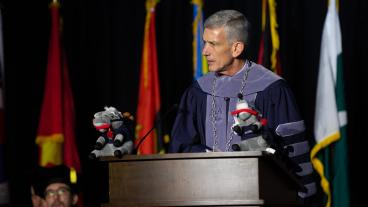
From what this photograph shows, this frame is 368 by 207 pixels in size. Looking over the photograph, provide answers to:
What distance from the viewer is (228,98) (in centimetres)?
485

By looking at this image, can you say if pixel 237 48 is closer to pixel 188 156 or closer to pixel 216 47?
pixel 216 47

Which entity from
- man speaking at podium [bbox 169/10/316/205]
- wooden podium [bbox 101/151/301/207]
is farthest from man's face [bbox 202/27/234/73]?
wooden podium [bbox 101/151/301/207]

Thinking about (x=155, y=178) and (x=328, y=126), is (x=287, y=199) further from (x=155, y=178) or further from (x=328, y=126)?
(x=328, y=126)

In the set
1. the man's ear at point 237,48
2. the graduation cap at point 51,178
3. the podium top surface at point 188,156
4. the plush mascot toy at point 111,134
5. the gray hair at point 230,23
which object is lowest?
the graduation cap at point 51,178

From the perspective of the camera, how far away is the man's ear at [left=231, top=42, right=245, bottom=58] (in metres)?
4.76

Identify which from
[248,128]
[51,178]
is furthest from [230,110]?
[51,178]

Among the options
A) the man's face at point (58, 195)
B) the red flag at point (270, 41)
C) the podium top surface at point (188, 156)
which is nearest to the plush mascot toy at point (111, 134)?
the podium top surface at point (188, 156)

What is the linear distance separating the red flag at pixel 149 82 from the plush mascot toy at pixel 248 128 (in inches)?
136

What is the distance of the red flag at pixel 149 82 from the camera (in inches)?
→ 281

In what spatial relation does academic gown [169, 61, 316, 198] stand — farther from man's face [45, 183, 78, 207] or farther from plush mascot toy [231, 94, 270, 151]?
man's face [45, 183, 78, 207]

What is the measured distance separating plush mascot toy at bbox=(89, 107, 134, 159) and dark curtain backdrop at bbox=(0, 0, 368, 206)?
9.24 feet

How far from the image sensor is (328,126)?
6707 mm

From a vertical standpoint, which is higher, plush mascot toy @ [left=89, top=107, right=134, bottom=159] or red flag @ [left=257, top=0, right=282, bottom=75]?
red flag @ [left=257, top=0, right=282, bottom=75]

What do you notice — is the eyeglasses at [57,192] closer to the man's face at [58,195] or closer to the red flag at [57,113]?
the man's face at [58,195]
